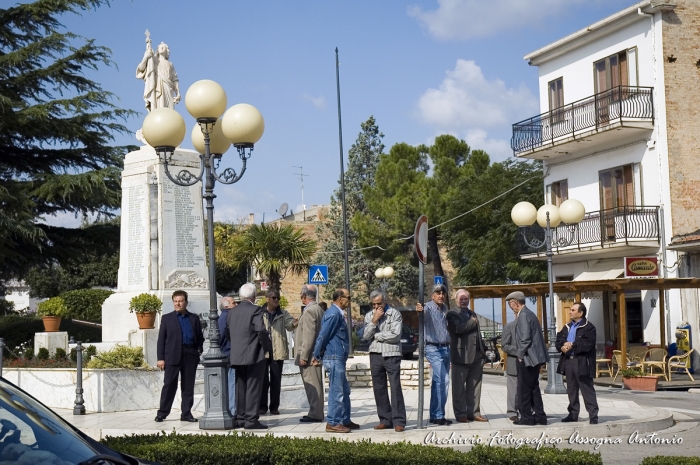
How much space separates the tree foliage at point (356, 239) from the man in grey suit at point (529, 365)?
45359 mm

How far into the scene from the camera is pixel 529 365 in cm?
1277

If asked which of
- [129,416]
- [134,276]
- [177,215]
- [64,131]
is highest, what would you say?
[64,131]

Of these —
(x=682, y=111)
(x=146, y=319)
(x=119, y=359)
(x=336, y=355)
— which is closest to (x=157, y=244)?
(x=146, y=319)

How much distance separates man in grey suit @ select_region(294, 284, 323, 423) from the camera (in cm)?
1275

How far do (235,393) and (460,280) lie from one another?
33.9 metres

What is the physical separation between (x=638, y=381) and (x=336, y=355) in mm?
12269

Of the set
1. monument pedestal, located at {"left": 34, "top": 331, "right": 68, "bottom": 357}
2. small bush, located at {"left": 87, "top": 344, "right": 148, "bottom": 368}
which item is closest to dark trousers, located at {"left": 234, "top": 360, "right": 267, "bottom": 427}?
small bush, located at {"left": 87, "top": 344, "right": 148, "bottom": 368}

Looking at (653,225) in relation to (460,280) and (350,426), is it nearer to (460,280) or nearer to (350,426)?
(460,280)

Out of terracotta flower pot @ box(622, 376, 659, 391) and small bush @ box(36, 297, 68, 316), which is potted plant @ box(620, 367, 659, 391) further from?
small bush @ box(36, 297, 68, 316)

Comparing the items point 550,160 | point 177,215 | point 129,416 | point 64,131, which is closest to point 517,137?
point 550,160

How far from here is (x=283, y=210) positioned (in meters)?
73.3

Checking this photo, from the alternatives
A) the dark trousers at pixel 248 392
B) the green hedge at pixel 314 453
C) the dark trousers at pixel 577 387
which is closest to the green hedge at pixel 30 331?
the dark trousers at pixel 248 392

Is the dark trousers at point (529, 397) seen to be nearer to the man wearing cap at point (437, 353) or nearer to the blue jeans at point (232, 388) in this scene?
the man wearing cap at point (437, 353)

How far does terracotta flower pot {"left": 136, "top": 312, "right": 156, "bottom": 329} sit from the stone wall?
60.5 feet
